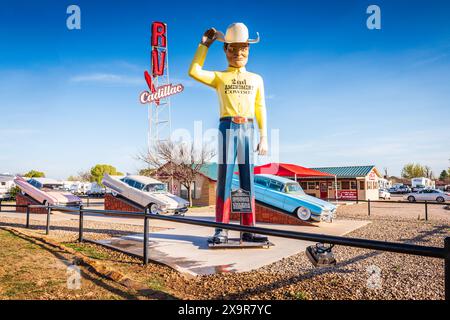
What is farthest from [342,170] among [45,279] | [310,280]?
[45,279]

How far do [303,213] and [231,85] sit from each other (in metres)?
6.19

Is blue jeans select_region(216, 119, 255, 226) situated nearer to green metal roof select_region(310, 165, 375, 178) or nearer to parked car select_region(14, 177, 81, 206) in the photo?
parked car select_region(14, 177, 81, 206)

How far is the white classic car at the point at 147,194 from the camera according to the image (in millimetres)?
14147

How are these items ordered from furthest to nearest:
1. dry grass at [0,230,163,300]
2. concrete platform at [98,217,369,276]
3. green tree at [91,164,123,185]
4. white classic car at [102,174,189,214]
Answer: green tree at [91,164,123,185] → white classic car at [102,174,189,214] → concrete platform at [98,217,369,276] → dry grass at [0,230,163,300]

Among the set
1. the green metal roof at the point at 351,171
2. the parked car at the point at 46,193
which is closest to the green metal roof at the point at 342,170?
the green metal roof at the point at 351,171

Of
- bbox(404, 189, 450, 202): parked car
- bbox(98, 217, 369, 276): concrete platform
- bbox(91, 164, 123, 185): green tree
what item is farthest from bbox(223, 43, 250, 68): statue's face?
bbox(91, 164, 123, 185): green tree

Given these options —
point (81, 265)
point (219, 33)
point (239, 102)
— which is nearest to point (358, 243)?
point (81, 265)

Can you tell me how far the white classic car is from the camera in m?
14.1

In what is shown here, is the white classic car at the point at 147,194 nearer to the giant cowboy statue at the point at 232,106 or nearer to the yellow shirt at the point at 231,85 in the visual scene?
the giant cowboy statue at the point at 232,106

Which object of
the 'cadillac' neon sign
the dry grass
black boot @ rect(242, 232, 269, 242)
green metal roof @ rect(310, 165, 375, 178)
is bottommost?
black boot @ rect(242, 232, 269, 242)

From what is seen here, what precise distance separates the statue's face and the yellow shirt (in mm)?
122

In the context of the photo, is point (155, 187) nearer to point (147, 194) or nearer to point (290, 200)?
point (147, 194)

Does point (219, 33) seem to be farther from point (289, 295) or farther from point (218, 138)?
point (289, 295)

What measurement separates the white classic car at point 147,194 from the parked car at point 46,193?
3040mm
